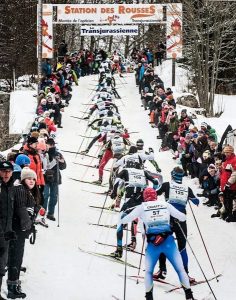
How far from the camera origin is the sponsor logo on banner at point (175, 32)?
2989 centimetres

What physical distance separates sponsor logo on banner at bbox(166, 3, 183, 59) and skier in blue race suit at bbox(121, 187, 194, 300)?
21.5 meters

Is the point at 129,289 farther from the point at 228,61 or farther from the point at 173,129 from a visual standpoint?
the point at 228,61

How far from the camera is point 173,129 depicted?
21188 millimetres

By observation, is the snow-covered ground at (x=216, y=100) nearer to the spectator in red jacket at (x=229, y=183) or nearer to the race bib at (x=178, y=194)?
the spectator in red jacket at (x=229, y=183)

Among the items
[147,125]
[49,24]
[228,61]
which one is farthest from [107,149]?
[228,61]

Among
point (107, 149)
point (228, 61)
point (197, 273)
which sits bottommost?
point (197, 273)

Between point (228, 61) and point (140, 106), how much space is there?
24.0ft

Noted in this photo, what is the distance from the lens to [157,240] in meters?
8.87

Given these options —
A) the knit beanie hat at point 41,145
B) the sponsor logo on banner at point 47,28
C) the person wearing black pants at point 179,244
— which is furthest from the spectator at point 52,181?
the sponsor logo on banner at point 47,28

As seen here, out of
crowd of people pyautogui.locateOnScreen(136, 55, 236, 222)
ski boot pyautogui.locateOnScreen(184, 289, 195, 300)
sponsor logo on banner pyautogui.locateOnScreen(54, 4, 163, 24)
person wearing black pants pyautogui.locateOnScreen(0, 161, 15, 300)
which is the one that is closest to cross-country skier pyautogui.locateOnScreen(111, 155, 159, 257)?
crowd of people pyautogui.locateOnScreen(136, 55, 236, 222)

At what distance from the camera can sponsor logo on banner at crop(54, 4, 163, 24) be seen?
31.7 metres

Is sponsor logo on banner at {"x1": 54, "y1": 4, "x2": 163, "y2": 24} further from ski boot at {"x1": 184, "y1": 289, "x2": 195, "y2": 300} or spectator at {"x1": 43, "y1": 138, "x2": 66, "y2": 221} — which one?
ski boot at {"x1": 184, "y1": 289, "x2": 195, "y2": 300}

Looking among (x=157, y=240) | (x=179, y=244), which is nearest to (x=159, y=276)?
(x=179, y=244)

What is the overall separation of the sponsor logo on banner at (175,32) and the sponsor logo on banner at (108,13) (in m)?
1.72
